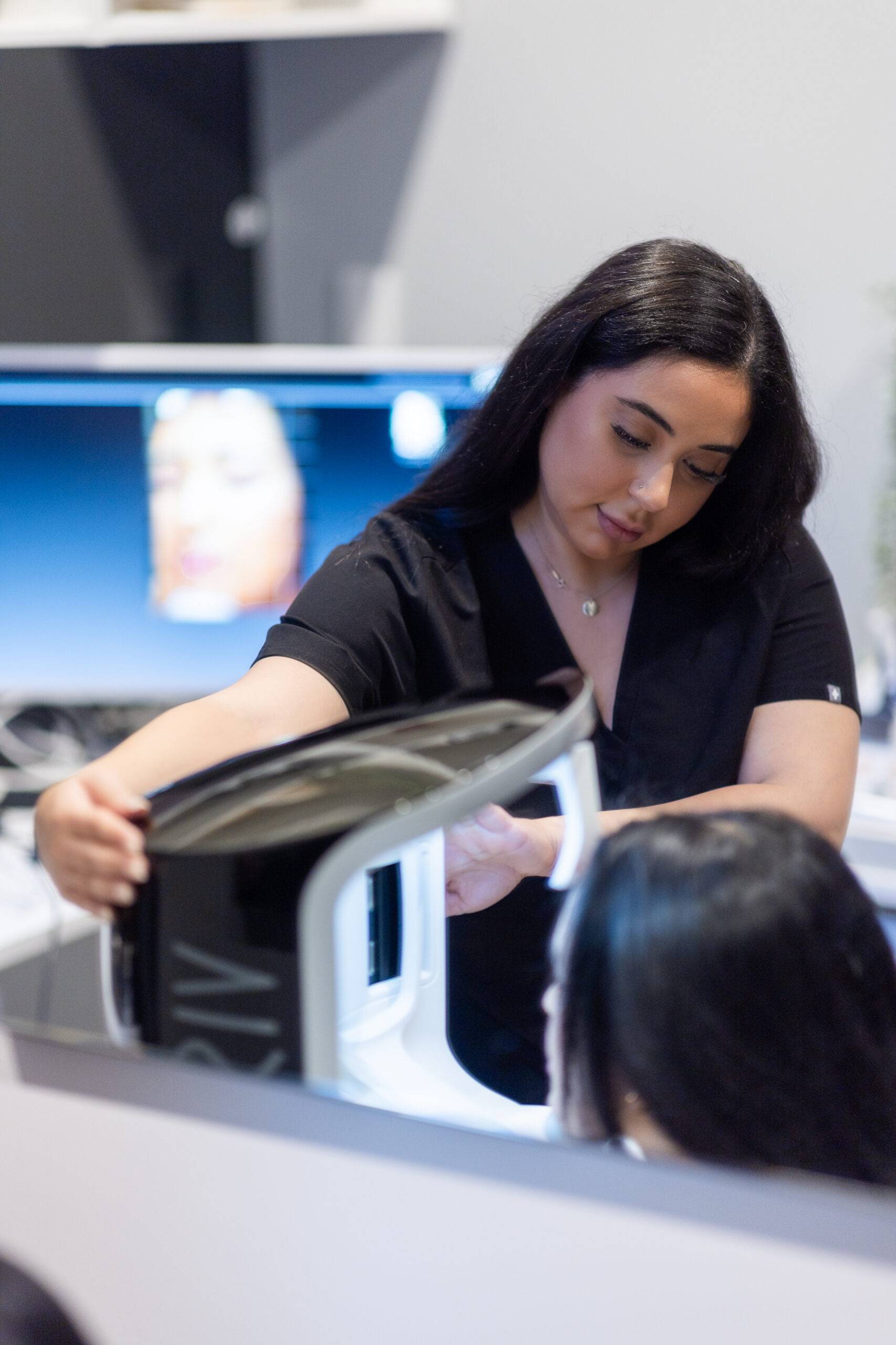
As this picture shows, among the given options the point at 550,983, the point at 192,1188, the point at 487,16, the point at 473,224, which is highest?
the point at 487,16

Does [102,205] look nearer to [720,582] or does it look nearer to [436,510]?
[436,510]

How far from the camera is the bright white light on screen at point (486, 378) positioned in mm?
561

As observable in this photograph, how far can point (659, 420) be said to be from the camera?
1.44ft

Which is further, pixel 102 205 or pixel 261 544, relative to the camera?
pixel 102 205

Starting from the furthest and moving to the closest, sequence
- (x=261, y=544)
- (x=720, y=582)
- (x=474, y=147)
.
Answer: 1. (x=261, y=544)
2. (x=474, y=147)
3. (x=720, y=582)

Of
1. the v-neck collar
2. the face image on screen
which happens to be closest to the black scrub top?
the v-neck collar

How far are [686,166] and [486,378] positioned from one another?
0.47 feet

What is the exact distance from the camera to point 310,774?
1.40 feet

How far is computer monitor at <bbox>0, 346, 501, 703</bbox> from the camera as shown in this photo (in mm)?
1195

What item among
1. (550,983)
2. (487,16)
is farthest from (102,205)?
(550,983)

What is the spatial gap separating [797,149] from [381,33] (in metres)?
0.46

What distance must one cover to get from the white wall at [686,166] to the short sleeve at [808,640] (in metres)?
0.01

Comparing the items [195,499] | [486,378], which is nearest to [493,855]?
[486,378]

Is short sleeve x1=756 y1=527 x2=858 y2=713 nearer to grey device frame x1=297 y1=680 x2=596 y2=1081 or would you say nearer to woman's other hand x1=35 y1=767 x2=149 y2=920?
grey device frame x1=297 y1=680 x2=596 y2=1081
